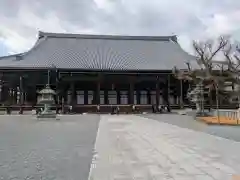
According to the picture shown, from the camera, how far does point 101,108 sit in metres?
45.5

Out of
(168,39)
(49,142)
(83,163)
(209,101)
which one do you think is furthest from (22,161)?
(168,39)

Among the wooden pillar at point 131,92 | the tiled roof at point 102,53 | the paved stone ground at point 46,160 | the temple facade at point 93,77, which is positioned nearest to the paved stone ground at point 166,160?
the paved stone ground at point 46,160

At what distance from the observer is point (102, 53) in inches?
1940

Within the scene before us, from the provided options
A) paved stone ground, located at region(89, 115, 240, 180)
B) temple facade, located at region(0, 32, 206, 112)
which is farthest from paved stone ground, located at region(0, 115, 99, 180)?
temple facade, located at region(0, 32, 206, 112)

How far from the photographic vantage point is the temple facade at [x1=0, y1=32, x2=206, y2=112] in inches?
1770

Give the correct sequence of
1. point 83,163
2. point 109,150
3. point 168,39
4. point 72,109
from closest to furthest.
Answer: point 83,163 < point 109,150 < point 72,109 < point 168,39

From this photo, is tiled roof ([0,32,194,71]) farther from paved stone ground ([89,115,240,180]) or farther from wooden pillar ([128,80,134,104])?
paved stone ground ([89,115,240,180])

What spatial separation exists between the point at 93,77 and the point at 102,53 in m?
5.07

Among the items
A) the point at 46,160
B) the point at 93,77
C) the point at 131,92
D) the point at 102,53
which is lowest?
the point at 46,160

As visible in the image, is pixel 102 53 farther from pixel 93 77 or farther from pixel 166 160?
pixel 166 160

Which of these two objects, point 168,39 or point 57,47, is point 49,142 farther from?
point 168,39

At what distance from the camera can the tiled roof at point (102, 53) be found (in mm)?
45688

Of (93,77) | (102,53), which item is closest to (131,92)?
(93,77)

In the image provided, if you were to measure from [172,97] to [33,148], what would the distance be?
124ft
